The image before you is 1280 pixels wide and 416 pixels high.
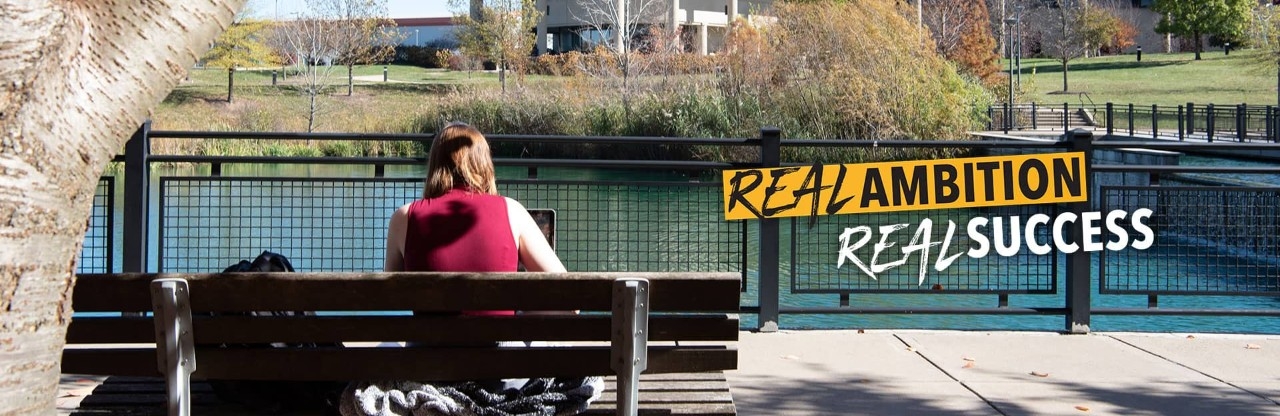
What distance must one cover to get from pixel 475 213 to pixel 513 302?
1.65 ft

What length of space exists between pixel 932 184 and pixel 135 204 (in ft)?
14.6

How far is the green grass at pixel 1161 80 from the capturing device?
5712cm

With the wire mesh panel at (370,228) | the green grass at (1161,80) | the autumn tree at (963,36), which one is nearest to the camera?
the wire mesh panel at (370,228)

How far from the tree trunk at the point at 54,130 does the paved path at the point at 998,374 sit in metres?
2.14

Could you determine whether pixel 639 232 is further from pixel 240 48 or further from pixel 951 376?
pixel 240 48

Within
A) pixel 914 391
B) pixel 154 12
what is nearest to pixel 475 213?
pixel 154 12

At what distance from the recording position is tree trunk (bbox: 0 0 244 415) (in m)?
2.63

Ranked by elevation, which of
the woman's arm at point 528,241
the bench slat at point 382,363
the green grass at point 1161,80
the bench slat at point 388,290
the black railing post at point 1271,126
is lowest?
the bench slat at point 382,363

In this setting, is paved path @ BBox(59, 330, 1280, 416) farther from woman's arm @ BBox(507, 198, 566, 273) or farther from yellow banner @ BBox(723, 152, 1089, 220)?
woman's arm @ BBox(507, 198, 566, 273)

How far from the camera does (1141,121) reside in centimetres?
4491

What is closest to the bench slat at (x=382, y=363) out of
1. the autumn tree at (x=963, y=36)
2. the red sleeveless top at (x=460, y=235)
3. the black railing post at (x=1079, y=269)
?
the red sleeveless top at (x=460, y=235)

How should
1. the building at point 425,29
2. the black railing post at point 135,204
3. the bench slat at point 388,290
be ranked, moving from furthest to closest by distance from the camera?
1. the building at point 425,29
2. the black railing post at point 135,204
3. the bench slat at point 388,290

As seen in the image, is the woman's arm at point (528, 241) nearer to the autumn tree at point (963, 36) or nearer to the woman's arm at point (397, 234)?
the woman's arm at point (397, 234)

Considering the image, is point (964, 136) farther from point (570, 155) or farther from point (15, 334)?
point (15, 334)
